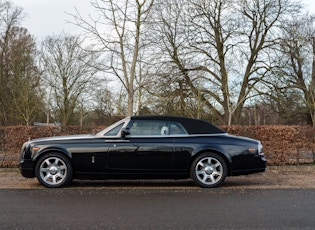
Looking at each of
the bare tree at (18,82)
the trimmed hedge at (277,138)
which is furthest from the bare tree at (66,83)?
the trimmed hedge at (277,138)

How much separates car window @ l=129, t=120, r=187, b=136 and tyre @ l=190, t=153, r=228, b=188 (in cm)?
69

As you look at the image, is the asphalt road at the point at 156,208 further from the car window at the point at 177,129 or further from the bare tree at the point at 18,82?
the bare tree at the point at 18,82

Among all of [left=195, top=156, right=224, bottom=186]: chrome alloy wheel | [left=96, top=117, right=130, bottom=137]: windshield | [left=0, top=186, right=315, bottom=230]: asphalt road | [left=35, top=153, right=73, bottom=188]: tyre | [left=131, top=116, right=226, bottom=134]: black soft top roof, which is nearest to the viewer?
[left=0, top=186, right=315, bottom=230]: asphalt road

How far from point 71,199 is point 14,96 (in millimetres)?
34258

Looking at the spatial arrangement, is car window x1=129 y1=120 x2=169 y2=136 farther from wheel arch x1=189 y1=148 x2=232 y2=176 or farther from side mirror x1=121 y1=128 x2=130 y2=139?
wheel arch x1=189 y1=148 x2=232 y2=176

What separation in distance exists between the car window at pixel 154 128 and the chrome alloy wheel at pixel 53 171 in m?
1.53

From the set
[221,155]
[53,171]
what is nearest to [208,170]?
[221,155]

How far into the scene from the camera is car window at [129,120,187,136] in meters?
8.62

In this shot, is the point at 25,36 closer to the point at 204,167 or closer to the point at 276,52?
the point at 276,52

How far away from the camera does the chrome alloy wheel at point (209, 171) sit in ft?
27.8

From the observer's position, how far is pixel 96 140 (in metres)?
8.50

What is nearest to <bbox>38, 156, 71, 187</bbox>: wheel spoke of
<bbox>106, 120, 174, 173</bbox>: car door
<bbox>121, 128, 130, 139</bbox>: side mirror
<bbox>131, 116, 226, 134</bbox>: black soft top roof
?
<bbox>106, 120, 174, 173</bbox>: car door

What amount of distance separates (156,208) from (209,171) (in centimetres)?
233

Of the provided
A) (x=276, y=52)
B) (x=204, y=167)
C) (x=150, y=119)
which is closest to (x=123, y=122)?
(x=150, y=119)
